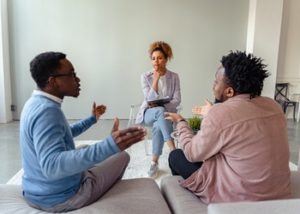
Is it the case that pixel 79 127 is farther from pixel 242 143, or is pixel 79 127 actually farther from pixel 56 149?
pixel 242 143

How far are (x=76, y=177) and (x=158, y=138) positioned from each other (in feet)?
5.01

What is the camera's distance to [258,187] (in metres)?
1.37

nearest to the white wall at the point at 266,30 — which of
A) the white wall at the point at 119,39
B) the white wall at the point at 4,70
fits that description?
the white wall at the point at 119,39

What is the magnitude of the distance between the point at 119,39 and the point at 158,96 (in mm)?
1931

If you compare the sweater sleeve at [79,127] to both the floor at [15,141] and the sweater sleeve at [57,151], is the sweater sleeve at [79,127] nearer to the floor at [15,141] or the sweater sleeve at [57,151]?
the sweater sleeve at [57,151]

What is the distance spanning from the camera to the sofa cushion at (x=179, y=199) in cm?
145

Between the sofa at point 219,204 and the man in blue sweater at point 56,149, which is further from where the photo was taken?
Answer: the man in blue sweater at point 56,149

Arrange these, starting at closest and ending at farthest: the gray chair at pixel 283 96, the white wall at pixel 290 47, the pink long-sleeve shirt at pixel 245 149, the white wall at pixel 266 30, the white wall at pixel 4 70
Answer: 1. the pink long-sleeve shirt at pixel 245 149
2. the white wall at pixel 4 70
3. the white wall at pixel 266 30
4. the white wall at pixel 290 47
5. the gray chair at pixel 283 96

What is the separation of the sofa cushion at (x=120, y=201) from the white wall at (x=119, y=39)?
3.25 m

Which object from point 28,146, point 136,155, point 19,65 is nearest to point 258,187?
point 28,146

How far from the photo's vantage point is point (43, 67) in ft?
4.53

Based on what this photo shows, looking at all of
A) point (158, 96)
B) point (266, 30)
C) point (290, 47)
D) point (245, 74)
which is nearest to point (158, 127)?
point (158, 96)

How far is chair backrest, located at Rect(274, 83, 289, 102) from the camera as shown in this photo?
201 inches

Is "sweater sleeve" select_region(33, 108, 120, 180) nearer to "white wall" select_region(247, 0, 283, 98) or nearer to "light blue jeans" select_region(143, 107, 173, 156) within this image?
"light blue jeans" select_region(143, 107, 173, 156)
